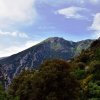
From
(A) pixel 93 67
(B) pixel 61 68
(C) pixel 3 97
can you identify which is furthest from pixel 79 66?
(C) pixel 3 97

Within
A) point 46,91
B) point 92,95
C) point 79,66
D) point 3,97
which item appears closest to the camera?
point 3,97

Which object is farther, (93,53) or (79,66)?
(93,53)

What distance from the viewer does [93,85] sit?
6750 cm

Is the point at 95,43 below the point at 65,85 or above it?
above

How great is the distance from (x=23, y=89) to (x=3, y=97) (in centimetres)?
2257

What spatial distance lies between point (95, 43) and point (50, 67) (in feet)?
180

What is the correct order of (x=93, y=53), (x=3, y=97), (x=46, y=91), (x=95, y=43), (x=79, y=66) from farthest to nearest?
1. (x=95, y=43)
2. (x=93, y=53)
3. (x=79, y=66)
4. (x=46, y=91)
5. (x=3, y=97)

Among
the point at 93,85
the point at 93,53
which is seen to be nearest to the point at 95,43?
the point at 93,53

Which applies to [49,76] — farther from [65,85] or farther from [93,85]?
[93,85]

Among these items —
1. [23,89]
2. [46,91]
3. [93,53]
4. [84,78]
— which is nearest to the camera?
Answer: [46,91]

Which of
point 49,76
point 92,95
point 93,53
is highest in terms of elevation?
point 93,53

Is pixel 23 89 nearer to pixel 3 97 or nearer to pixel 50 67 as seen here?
pixel 50 67

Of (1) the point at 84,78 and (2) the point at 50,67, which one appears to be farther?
(1) the point at 84,78

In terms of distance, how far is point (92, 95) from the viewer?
64125 millimetres
